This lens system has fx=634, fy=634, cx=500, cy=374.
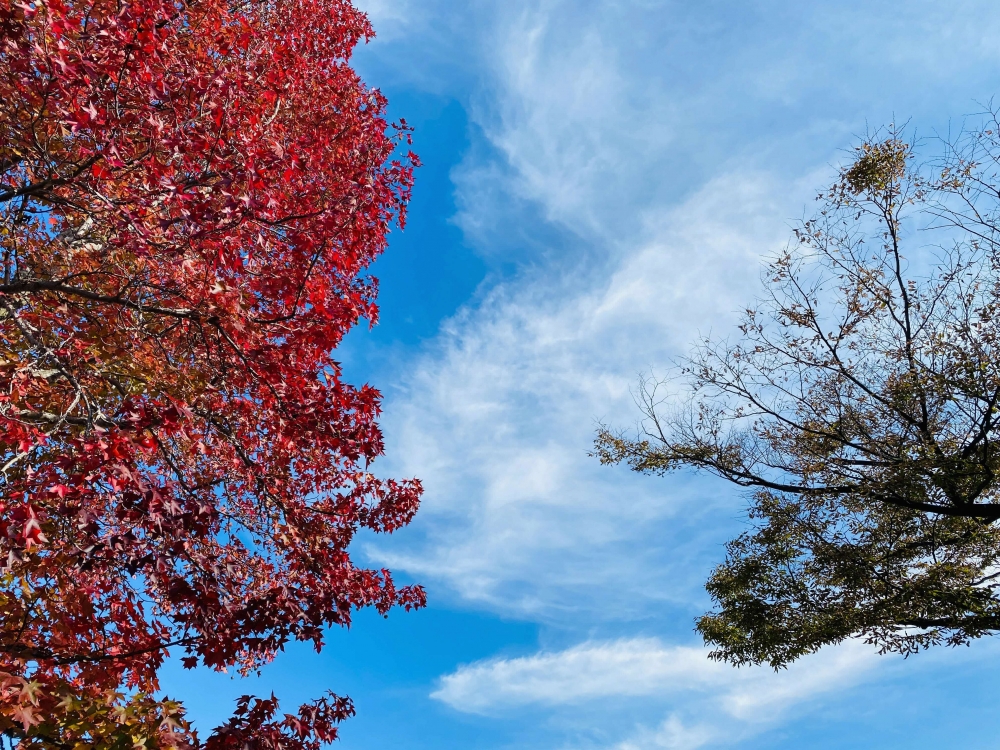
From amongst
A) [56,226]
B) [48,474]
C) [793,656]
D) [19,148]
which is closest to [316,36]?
[56,226]

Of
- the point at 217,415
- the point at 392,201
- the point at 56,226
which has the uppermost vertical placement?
the point at 392,201

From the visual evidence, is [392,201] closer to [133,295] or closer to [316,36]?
[133,295]

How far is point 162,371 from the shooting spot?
7875 mm

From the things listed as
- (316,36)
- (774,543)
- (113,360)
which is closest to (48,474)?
(113,360)

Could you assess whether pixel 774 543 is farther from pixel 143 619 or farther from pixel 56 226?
pixel 56 226

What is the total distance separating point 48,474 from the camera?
683cm

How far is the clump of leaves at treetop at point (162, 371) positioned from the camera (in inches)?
207

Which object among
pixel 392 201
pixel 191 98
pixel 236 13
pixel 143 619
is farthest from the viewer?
pixel 236 13

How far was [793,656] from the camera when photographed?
15172mm

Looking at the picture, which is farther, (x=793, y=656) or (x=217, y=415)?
(x=793, y=656)

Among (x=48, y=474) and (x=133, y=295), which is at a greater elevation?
(x=133, y=295)

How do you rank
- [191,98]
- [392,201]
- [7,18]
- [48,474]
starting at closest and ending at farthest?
1. [7,18]
2. [191,98]
3. [48,474]
4. [392,201]

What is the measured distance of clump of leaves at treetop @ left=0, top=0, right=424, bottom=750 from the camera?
5270 mm

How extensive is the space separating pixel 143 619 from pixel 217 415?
2955 millimetres
